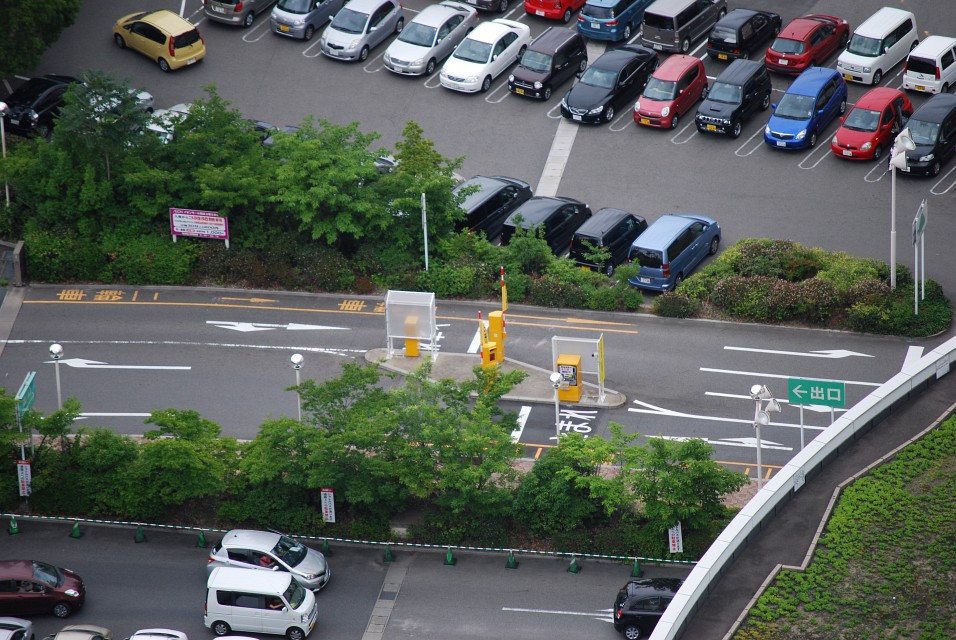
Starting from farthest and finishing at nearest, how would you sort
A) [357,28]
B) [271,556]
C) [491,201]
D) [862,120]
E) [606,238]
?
[357,28] → [862,120] → [491,201] → [606,238] → [271,556]

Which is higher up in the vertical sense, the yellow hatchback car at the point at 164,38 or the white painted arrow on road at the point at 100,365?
the yellow hatchback car at the point at 164,38

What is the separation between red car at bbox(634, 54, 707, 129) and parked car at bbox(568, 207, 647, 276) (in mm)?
6922

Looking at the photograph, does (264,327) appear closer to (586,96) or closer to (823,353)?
(586,96)

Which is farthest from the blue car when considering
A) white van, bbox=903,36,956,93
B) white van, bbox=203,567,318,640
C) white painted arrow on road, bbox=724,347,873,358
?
white van, bbox=203,567,318,640

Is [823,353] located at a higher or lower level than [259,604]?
higher

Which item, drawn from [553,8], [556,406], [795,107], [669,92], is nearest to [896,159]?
[795,107]

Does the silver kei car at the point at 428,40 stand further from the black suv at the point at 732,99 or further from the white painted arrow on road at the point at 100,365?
the white painted arrow on road at the point at 100,365

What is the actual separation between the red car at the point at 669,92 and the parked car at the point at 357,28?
11.2m

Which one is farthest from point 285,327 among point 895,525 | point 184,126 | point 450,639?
point 895,525

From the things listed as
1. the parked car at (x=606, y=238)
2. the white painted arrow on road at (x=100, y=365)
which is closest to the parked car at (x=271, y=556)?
the white painted arrow on road at (x=100, y=365)

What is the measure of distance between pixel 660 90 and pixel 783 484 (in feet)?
87.6

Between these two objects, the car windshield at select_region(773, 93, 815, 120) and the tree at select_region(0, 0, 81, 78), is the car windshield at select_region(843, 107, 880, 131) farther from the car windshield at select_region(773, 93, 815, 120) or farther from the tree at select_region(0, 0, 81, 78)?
the tree at select_region(0, 0, 81, 78)

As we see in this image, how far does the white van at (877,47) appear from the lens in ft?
175

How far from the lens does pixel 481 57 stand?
180 feet
